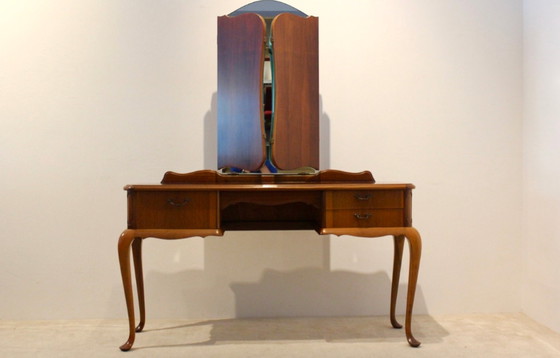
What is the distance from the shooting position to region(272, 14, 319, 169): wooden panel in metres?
2.24

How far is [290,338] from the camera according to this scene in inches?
85.0

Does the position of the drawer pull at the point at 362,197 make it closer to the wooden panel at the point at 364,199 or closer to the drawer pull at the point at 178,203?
the wooden panel at the point at 364,199

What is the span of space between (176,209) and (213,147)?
2.22 ft

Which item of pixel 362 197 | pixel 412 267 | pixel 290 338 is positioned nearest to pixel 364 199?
pixel 362 197

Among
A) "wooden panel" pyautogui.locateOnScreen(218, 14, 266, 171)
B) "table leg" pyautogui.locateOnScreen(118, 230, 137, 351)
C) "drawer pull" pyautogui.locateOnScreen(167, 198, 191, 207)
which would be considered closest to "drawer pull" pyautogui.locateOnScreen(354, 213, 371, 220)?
"wooden panel" pyautogui.locateOnScreen(218, 14, 266, 171)

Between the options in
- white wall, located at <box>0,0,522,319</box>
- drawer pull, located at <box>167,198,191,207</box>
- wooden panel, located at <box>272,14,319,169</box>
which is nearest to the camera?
drawer pull, located at <box>167,198,191,207</box>

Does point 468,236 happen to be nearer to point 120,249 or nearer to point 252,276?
point 252,276

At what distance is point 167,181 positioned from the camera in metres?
2.21

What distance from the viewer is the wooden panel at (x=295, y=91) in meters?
2.24

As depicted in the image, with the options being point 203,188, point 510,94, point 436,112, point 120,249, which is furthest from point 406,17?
point 120,249

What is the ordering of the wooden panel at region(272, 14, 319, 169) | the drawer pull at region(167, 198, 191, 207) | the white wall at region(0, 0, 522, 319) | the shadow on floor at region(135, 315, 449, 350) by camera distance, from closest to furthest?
the drawer pull at region(167, 198, 191, 207) → the shadow on floor at region(135, 315, 449, 350) → the wooden panel at region(272, 14, 319, 169) → the white wall at region(0, 0, 522, 319)

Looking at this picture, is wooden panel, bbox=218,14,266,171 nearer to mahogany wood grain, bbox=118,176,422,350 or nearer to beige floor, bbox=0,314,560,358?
mahogany wood grain, bbox=118,176,422,350

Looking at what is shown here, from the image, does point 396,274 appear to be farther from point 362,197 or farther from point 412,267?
point 362,197

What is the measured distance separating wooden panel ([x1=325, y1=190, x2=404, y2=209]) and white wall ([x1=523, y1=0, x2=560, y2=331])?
0.95m
